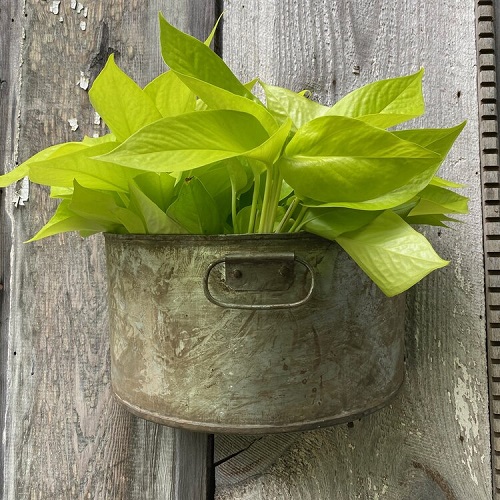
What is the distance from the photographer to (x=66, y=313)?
64 cm

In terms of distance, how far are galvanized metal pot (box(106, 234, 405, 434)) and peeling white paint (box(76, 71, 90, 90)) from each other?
1.06 feet

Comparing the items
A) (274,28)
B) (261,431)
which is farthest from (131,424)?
(274,28)

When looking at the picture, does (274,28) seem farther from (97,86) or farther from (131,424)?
(131,424)

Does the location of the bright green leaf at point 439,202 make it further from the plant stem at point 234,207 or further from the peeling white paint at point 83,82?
the peeling white paint at point 83,82

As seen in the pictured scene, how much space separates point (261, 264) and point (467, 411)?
13.9 inches

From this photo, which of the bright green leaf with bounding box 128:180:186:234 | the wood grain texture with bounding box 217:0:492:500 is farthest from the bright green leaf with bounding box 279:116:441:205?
the wood grain texture with bounding box 217:0:492:500

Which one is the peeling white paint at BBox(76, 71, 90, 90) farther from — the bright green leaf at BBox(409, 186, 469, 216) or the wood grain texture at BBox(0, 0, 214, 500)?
the bright green leaf at BBox(409, 186, 469, 216)

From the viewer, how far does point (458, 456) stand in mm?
575

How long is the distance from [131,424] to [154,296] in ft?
0.92

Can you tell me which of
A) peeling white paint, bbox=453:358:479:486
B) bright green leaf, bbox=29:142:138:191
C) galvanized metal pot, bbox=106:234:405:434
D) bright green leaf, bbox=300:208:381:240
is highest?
bright green leaf, bbox=29:142:138:191

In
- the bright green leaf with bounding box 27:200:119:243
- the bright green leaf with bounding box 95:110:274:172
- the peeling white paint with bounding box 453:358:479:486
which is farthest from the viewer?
the peeling white paint with bounding box 453:358:479:486

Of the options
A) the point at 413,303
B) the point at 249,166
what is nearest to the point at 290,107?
the point at 249,166

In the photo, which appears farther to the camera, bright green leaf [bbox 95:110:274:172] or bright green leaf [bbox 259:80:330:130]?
bright green leaf [bbox 259:80:330:130]

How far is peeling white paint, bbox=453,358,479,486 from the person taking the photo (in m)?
0.57
